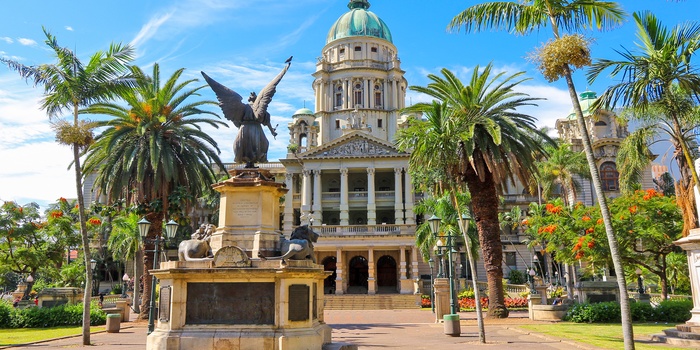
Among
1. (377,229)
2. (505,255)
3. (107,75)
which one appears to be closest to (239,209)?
(107,75)

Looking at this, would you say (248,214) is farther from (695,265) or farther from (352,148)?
(352,148)

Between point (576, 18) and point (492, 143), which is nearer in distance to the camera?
point (576, 18)

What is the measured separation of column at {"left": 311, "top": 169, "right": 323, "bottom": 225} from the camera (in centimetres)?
5691

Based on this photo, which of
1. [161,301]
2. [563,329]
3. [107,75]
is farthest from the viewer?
[563,329]

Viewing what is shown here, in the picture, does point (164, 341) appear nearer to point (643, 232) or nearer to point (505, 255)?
point (643, 232)

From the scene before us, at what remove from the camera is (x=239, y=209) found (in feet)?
45.2

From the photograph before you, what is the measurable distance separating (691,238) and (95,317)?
25.7 meters

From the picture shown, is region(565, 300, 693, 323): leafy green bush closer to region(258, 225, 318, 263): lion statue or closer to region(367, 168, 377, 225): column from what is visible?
region(258, 225, 318, 263): lion statue

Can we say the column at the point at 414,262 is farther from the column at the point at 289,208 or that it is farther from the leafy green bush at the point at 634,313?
the leafy green bush at the point at 634,313

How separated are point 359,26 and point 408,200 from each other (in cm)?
2805

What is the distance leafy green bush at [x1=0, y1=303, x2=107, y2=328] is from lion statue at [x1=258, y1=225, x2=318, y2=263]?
60.5 ft

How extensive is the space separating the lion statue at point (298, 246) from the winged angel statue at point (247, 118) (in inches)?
91.9

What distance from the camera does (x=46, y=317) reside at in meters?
27.2

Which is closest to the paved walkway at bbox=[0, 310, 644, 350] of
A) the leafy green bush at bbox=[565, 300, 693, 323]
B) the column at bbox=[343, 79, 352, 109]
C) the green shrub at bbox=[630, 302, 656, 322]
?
the leafy green bush at bbox=[565, 300, 693, 323]
